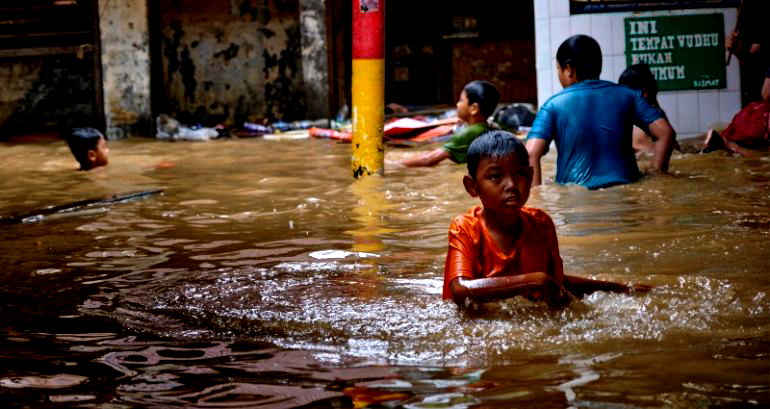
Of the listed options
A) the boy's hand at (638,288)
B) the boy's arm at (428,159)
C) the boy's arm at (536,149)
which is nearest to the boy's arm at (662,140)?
the boy's arm at (536,149)

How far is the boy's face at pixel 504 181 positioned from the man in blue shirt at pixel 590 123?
3.07 metres

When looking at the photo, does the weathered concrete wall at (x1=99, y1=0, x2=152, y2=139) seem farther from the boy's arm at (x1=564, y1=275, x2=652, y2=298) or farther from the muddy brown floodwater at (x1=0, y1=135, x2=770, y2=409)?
the boy's arm at (x1=564, y1=275, x2=652, y2=298)

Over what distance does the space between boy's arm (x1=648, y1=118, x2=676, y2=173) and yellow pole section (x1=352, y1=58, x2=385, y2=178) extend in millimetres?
2540

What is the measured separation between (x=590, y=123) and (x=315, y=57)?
8669 mm

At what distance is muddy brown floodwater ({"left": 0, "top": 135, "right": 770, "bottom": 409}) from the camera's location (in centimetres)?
325

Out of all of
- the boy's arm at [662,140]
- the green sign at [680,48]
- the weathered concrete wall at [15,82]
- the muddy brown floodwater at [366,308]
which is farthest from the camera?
the weathered concrete wall at [15,82]

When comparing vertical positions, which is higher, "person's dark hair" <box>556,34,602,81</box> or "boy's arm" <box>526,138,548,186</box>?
"person's dark hair" <box>556,34,602,81</box>

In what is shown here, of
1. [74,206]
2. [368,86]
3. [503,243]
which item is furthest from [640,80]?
[503,243]

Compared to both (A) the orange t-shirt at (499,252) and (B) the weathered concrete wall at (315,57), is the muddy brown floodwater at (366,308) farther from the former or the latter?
(B) the weathered concrete wall at (315,57)

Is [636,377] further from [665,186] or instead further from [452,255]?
[665,186]

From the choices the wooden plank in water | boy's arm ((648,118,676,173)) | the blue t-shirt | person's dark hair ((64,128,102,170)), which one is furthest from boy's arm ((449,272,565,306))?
person's dark hair ((64,128,102,170))

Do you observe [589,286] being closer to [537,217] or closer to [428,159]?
[537,217]

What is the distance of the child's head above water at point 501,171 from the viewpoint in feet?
13.3

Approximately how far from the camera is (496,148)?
407 centimetres
